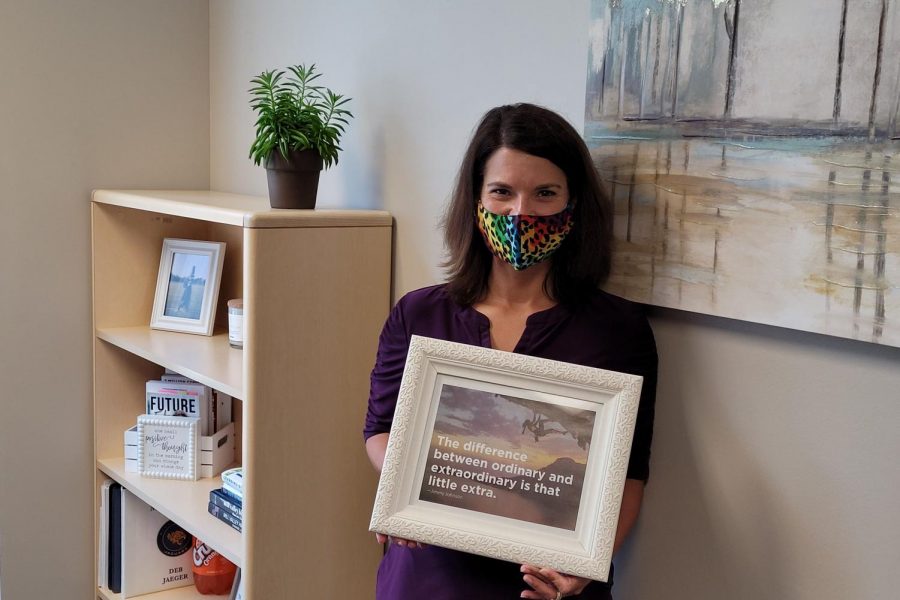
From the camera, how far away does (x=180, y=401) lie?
89.8 inches

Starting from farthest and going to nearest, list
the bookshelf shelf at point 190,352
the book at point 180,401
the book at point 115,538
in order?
the book at point 115,538 → the book at point 180,401 → the bookshelf shelf at point 190,352

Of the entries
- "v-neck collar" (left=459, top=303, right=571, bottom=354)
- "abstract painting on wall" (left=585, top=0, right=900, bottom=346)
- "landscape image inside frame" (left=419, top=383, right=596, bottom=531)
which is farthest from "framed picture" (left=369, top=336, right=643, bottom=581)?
"abstract painting on wall" (left=585, top=0, right=900, bottom=346)

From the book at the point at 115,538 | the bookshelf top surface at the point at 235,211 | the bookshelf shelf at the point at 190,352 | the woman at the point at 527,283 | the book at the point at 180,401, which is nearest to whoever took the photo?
the woman at the point at 527,283

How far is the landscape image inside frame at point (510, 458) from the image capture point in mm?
1267

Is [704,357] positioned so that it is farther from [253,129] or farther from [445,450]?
[253,129]

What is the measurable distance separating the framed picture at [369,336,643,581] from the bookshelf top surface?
0.54 m

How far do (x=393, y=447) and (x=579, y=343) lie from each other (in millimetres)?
341

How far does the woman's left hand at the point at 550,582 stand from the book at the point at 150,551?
139cm

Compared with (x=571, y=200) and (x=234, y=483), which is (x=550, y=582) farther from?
(x=234, y=483)

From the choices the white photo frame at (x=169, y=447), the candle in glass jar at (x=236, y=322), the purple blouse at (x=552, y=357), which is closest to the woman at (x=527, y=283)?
the purple blouse at (x=552, y=357)

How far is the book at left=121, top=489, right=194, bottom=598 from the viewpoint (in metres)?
2.35

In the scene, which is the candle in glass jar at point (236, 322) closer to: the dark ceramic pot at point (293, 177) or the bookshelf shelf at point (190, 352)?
the bookshelf shelf at point (190, 352)

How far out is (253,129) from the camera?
2.36 meters

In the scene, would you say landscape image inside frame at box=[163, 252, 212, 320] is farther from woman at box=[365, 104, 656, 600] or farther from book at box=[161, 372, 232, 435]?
woman at box=[365, 104, 656, 600]
